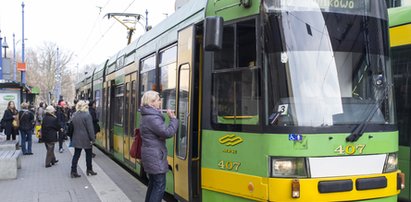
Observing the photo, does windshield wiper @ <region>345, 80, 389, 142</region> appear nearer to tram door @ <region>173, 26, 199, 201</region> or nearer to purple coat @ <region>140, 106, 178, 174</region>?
tram door @ <region>173, 26, 199, 201</region>

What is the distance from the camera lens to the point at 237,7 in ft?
17.0

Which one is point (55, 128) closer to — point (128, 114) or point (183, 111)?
point (128, 114)

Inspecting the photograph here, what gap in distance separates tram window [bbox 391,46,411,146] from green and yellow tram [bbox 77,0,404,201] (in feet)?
4.27

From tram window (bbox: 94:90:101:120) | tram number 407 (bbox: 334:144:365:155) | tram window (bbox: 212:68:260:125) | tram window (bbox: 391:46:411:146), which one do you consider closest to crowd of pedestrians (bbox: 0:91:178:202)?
tram window (bbox: 212:68:260:125)

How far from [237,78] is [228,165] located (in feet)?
3.20

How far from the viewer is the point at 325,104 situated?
15.5ft

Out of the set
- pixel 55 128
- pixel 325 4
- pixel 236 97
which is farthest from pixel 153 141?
pixel 55 128

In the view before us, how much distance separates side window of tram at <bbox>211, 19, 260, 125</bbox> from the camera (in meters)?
4.94

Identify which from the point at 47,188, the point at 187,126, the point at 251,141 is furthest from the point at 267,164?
the point at 47,188

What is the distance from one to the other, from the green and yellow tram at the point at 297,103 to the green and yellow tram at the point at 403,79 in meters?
1.30

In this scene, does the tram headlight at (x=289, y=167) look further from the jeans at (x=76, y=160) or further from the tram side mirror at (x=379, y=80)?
the jeans at (x=76, y=160)

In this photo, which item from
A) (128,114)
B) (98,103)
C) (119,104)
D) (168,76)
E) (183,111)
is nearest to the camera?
(183,111)

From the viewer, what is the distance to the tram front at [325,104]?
15.1ft

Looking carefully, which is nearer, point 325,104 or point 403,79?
point 325,104
